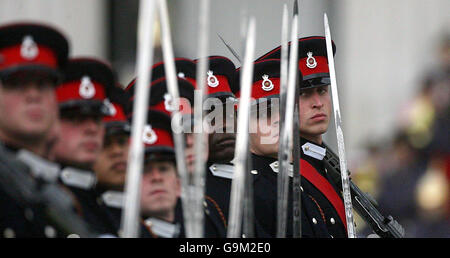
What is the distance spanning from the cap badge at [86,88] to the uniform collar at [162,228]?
0.42 m

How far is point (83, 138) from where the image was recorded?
258 cm

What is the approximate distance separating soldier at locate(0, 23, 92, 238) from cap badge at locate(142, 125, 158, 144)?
0.37 m

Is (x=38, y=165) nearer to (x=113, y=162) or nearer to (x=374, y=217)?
(x=113, y=162)

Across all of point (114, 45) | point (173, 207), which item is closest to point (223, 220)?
point (173, 207)

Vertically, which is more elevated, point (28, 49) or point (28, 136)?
point (28, 49)

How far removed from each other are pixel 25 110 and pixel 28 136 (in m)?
0.07

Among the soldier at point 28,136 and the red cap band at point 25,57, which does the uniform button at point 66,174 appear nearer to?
the soldier at point 28,136

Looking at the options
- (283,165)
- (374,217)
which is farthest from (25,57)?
(374,217)

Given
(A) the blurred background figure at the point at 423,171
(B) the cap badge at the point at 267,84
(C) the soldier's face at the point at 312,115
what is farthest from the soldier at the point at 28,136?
(A) the blurred background figure at the point at 423,171

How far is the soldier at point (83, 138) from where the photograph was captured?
2545 millimetres

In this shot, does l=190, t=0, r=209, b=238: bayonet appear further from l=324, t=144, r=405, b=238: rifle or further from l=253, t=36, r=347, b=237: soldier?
l=324, t=144, r=405, b=238: rifle

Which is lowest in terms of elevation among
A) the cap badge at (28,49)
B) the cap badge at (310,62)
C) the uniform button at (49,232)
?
the uniform button at (49,232)

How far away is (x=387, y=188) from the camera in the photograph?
7152 millimetres

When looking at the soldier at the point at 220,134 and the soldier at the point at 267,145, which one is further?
the soldier at the point at 267,145
